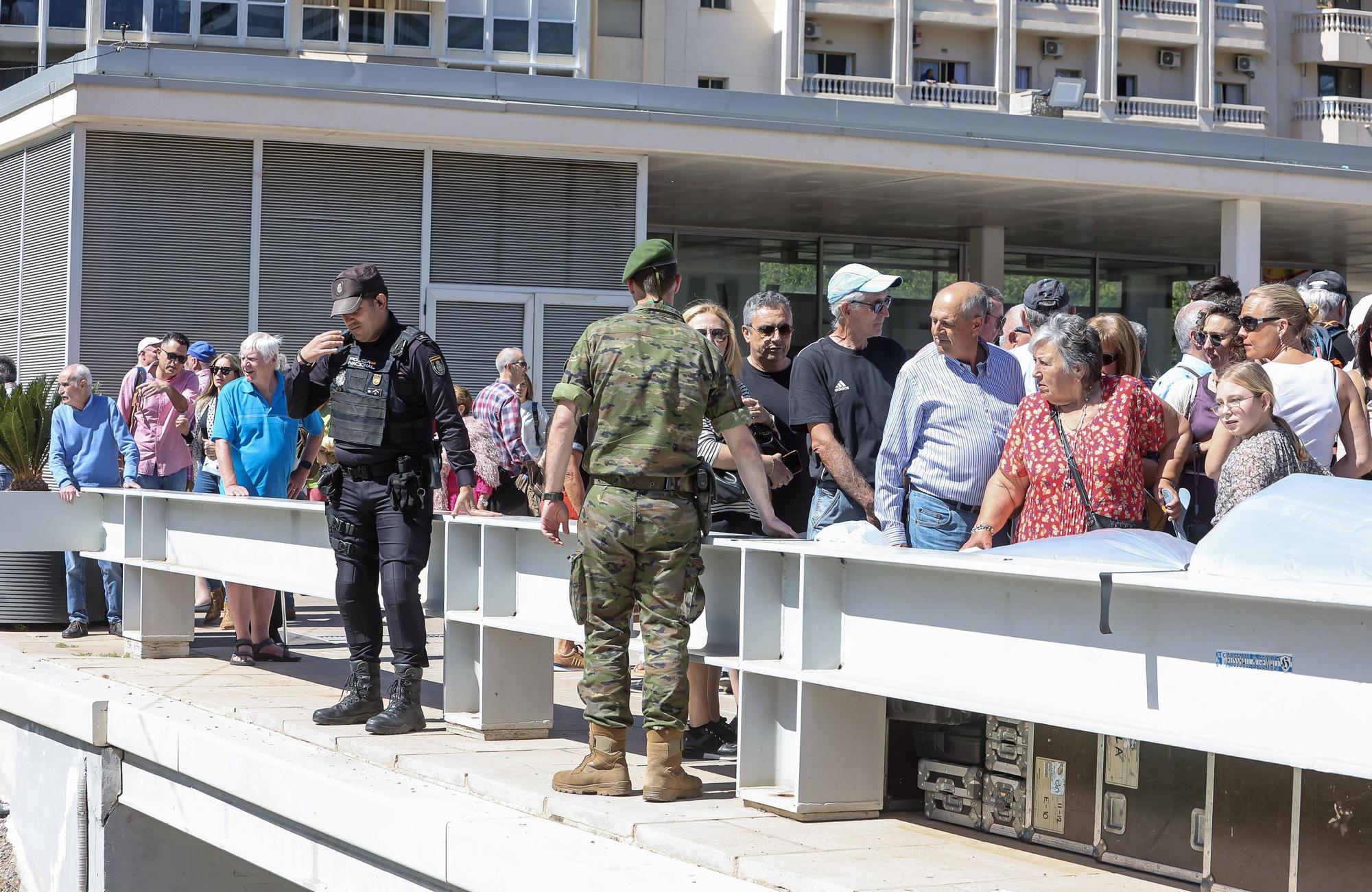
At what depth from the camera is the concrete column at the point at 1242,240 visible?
65.1 ft

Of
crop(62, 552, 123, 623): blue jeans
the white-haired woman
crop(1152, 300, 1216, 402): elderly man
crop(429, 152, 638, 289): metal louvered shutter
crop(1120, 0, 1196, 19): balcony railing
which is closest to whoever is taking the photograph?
crop(1152, 300, 1216, 402): elderly man

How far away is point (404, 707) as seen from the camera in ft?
22.7

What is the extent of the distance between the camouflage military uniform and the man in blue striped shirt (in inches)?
33.2

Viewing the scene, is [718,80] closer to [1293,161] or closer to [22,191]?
[1293,161]

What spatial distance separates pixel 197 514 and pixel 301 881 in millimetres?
3737

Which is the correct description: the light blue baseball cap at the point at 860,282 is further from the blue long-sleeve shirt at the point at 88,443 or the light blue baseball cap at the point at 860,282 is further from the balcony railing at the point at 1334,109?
the balcony railing at the point at 1334,109

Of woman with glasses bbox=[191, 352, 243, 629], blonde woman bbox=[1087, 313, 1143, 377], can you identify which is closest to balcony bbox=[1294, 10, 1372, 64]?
woman with glasses bbox=[191, 352, 243, 629]

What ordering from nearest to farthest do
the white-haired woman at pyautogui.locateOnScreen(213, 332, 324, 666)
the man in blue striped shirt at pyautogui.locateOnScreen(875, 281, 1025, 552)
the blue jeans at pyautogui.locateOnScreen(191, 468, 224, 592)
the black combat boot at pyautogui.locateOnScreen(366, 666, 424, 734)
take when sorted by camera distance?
the man in blue striped shirt at pyautogui.locateOnScreen(875, 281, 1025, 552), the black combat boot at pyautogui.locateOnScreen(366, 666, 424, 734), the white-haired woman at pyautogui.locateOnScreen(213, 332, 324, 666), the blue jeans at pyautogui.locateOnScreen(191, 468, 224, 592)

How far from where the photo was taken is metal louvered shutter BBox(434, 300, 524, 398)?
16922mm

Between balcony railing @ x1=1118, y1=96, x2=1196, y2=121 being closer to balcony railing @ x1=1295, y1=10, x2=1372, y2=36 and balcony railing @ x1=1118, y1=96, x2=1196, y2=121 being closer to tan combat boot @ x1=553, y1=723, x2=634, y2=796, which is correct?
balcony railing @ x1=1295, y1=10, x2=1372, y2=36

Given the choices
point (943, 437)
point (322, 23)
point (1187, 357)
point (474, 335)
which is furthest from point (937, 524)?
point (322, 23)

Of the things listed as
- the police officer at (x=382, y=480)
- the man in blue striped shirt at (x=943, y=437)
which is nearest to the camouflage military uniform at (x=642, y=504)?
the man in blue striped shirt at (x=943, y=437)

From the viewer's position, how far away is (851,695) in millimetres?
5328

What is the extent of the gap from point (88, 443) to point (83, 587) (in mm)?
1018
